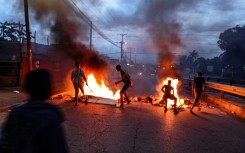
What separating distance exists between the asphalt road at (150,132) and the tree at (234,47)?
55.2 meters

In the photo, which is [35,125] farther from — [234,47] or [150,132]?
[234,47]

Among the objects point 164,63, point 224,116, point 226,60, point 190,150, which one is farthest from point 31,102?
point 226,60

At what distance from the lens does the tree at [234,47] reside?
65.8 metres

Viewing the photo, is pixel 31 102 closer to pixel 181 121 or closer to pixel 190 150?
pixel 190 150

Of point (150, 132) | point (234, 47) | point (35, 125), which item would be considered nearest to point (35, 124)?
point (35, 125)

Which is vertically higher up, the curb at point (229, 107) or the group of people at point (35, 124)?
the group of people at point (35, 124)

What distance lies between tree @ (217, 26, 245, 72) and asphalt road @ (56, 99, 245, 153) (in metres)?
55.2

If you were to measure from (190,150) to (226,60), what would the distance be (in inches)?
2657

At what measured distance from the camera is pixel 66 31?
1118 inches

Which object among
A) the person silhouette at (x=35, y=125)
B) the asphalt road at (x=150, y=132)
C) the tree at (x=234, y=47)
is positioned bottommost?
the asphalt road at (x=150, y=132)

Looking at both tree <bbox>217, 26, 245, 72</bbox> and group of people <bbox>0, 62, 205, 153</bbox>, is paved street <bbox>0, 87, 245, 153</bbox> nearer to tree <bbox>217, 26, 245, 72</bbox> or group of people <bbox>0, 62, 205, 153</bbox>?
group of people <bbox>0, 62, 205, 153</bbox>

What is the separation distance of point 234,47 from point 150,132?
63143 mm

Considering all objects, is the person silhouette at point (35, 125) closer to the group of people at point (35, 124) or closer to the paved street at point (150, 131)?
the group of people at point (35, 124)

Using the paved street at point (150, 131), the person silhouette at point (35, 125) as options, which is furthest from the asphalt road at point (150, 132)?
the person silhouette at point (35, 125)
